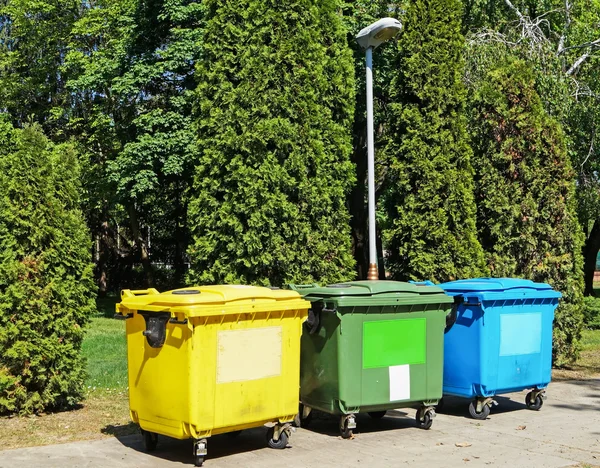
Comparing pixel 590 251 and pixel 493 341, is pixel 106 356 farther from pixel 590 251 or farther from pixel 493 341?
pixel 590 251

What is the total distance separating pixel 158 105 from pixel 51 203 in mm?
13991

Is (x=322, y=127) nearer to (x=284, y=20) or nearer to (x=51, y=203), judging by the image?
(x=284, y=20)

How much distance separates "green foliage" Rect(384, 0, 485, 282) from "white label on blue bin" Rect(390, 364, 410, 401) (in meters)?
3.66

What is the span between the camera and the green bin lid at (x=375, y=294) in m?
6.84

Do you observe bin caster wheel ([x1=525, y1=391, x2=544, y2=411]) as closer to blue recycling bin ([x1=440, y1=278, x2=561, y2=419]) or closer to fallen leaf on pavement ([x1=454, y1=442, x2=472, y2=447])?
blue recycling bin ([x1=440, y1=278, x2=561, y2=419])

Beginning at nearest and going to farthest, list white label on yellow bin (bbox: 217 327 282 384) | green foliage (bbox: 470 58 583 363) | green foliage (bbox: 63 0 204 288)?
white label on yellow bin (bbox: 217 327 282 384), green foliage (bbox: 470 58 583 363), green foliage (bbox: 63 0 204 288)

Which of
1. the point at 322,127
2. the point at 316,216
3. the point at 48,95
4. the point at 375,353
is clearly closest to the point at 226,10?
the point at 322,127

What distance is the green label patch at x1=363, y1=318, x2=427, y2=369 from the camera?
22.8 ft

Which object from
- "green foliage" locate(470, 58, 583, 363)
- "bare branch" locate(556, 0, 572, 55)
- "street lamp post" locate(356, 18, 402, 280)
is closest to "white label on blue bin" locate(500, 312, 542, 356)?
"street lamp post" locate(356, 18, 402, 280)

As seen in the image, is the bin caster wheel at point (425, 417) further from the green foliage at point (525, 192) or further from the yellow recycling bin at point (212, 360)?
the green foliage at point (525, 192)

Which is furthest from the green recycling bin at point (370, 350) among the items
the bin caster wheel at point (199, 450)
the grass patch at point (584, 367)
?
the grass patch at point (584, 367)

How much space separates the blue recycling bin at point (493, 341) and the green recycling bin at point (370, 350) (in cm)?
61

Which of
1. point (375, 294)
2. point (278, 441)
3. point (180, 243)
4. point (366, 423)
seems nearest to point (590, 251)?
point (180, 243)

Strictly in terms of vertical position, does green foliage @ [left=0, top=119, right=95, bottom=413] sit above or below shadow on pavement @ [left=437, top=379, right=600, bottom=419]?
above
